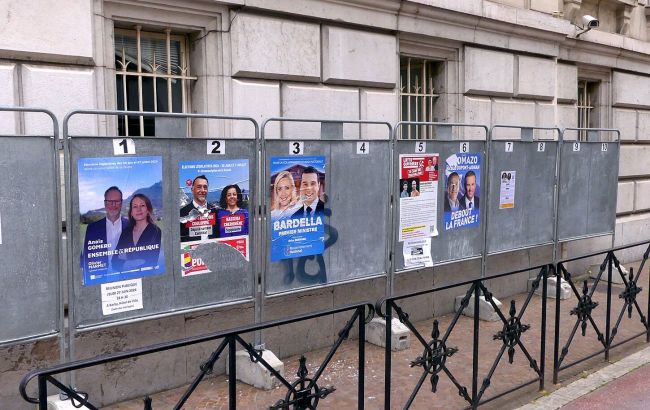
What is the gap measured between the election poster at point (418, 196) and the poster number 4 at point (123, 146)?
3.00 meters

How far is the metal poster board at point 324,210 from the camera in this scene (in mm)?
6078

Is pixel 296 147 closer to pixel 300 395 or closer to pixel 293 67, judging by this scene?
pixel 293 67

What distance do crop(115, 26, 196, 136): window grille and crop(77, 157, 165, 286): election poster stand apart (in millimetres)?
1292

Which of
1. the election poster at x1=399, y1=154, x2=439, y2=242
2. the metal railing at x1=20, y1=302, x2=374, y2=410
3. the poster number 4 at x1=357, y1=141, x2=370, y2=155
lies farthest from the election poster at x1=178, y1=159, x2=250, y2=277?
the election poster at x1=399, y1=154, x2=439, y2=242

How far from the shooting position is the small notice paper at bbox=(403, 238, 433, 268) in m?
7.28

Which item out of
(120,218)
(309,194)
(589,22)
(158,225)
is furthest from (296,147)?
(589,22)

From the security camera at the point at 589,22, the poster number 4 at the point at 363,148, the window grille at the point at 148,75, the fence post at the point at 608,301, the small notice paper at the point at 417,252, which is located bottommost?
the fence post at the point at 608,301

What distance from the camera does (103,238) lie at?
498 centimetres

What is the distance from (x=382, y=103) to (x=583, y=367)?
364 cm

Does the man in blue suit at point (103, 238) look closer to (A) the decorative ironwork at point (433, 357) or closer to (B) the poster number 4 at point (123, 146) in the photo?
(B) the poster number 4 at point (123, 146)

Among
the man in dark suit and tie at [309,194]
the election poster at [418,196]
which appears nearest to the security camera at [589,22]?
the election poster at [418,196]

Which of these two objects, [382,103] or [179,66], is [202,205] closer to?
[179,66]

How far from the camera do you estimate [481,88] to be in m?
9.52

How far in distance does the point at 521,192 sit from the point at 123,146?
543cm
